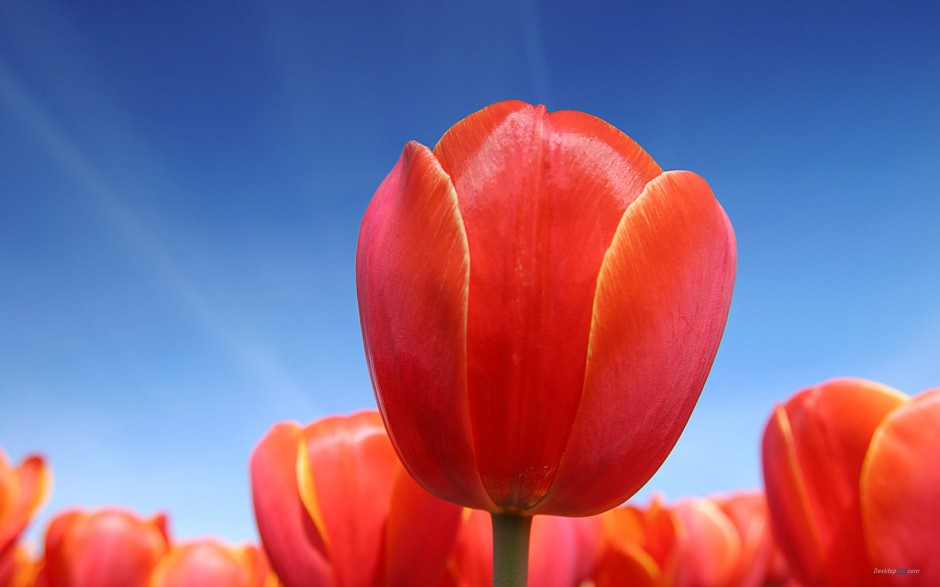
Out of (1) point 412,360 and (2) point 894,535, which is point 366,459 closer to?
(1) point 412,360

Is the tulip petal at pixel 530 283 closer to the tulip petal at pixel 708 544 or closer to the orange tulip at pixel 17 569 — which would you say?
the tulip petal at pixel 708 544

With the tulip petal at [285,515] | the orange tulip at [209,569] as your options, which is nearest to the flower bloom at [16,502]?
the orange tulip at [209,569]

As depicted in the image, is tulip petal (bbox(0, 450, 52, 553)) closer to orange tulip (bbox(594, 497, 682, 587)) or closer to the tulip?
orange tulip (bbox(594, 497, 682, 587))

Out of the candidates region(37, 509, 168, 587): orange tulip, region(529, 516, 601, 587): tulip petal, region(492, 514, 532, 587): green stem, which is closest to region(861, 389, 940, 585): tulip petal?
region(529, 516, 601, 587): tulip petal

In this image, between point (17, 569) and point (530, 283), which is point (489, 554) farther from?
point (17, 569)

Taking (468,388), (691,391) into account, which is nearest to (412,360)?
(468,388)

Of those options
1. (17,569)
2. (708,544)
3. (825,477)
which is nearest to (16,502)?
(17,569)

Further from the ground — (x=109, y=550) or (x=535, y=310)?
(x=535, y=310)
